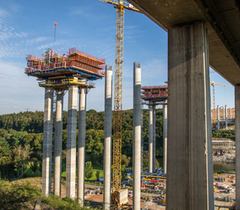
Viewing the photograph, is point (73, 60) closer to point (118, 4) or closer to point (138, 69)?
point (138, 69)

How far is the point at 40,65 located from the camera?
36.8 metres

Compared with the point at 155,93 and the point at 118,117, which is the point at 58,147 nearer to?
the point at 118,117

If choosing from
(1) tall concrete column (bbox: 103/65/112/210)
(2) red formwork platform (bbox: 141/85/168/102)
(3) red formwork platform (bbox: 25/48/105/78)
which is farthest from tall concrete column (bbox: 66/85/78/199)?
(2) red formwork platform (bbox: 141/85/168/102)

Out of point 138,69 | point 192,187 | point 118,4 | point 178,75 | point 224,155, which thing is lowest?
point 224,155

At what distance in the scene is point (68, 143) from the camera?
3400cm

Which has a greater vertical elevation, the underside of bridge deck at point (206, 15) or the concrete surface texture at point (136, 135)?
the underside of bridge deck at point (206, 15)

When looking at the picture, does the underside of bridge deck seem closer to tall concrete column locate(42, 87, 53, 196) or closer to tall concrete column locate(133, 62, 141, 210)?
tall concrete column locate(133, 62, 141, 210)

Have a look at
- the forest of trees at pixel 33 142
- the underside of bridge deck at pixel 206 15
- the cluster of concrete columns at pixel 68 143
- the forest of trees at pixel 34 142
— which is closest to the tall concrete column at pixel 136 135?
the cluster of concrete columns at pixel 68 143

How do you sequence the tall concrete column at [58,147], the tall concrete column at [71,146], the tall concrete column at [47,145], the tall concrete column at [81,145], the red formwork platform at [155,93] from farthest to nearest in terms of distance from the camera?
the red formwork platform at [155,93] → the tall concrete column at [58,147] → the tall concrete column at [47,145] → the tall concrete column at [81,145] → the tall concrete column at [71,146]

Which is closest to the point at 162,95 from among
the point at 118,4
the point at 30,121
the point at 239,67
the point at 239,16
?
the point at 118,4

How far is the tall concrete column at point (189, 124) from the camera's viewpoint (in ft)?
29.7

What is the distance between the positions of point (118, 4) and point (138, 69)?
19.8 m

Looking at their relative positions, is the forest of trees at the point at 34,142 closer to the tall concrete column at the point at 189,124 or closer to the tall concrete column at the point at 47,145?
the tall concrete column at the point at 47,145

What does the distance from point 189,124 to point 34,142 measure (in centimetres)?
9144
